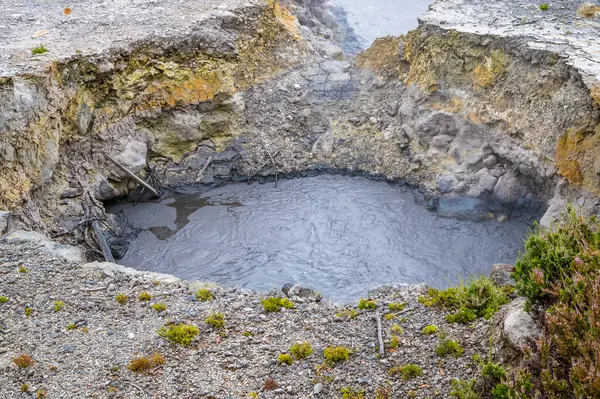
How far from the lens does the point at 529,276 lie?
764 centimetres

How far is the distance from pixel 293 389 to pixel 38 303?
6515 millimetres

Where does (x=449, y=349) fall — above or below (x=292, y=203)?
above

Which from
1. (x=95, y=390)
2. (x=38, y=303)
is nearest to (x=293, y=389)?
(x=95, y=390)

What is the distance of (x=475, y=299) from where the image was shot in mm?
9961

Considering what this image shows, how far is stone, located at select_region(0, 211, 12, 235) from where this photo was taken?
14266 mm

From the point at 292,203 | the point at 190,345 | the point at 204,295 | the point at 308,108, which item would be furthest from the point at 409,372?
the point at 308,108

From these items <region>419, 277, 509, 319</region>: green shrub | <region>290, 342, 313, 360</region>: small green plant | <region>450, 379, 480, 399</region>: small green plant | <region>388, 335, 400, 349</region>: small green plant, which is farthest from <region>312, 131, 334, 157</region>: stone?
<region>450, 379, 480, 399</region>: small green plant

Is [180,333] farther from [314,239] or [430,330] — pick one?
[314,239]

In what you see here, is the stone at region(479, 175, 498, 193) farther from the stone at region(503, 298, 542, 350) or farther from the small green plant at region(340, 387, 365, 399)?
the small green plant at region(340, 387, 365, 399)

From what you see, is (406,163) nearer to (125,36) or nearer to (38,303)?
(125,36)

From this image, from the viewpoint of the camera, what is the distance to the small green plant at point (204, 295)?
39.7 feet

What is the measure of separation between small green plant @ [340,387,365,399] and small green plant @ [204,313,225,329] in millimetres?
3297

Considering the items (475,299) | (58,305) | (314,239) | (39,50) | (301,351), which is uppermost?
(39,50)

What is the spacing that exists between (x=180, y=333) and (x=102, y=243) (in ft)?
25.6
